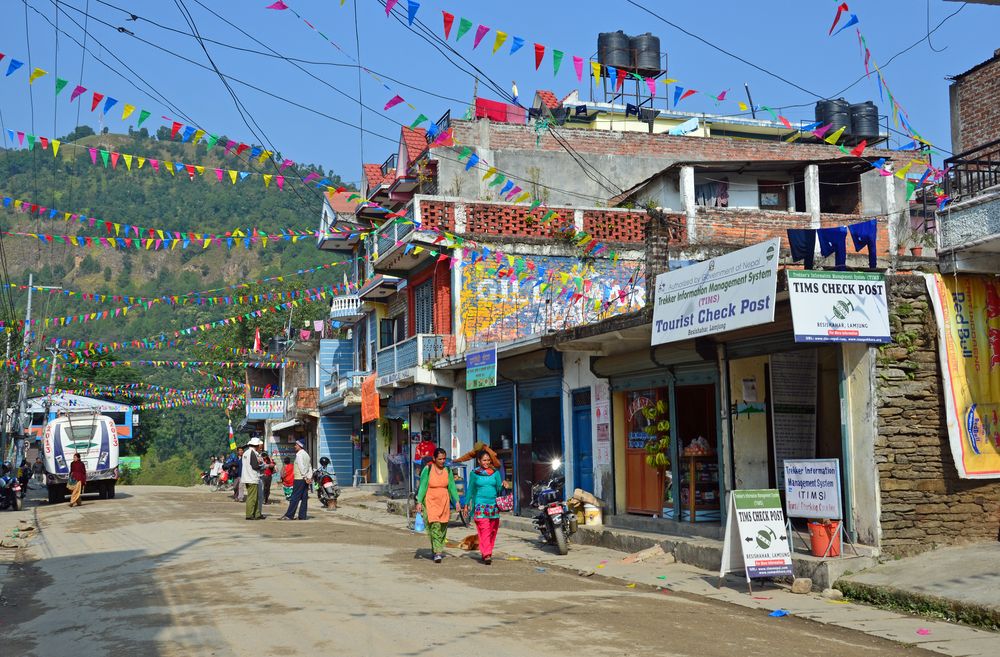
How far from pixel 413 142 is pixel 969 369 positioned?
→ 20530 millimetres

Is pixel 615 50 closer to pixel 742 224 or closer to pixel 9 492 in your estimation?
pixel 742 224

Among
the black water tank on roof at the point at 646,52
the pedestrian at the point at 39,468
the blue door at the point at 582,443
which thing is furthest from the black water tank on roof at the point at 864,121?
the pedestrian at the point at 39,468

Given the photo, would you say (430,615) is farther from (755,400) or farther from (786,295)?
(755,400)

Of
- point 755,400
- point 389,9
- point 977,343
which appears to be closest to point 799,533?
point 755,400

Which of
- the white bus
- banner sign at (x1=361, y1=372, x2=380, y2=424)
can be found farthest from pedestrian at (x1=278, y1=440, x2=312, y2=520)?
the white bus

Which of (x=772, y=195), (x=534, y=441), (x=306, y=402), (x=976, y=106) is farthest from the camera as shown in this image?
(x=306, y=402)

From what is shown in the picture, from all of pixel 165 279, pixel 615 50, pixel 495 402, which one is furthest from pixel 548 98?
pixel 165 279

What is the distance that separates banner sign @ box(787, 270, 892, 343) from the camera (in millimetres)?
12125

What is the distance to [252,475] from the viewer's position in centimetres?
2267

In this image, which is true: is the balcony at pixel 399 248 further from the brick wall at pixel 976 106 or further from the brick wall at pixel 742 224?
the brick wall at pixel 976 106

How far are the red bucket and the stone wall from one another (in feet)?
2.12

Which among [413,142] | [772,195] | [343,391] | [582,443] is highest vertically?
[413,142]

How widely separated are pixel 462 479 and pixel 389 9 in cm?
1405

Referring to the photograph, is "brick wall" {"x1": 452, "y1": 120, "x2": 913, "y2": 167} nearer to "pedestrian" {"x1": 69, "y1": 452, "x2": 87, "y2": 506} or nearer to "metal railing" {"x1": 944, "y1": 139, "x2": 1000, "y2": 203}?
"metal railing" {"x1": 944, "y1": 139, "x2": 1000, "y2": 203}
